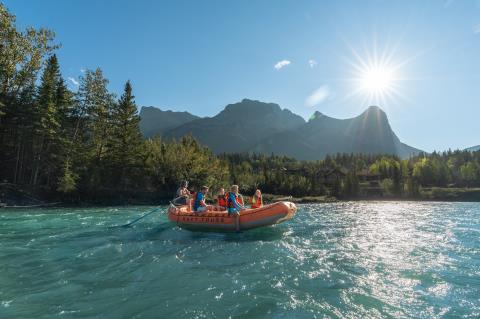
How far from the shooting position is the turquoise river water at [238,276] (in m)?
7.76

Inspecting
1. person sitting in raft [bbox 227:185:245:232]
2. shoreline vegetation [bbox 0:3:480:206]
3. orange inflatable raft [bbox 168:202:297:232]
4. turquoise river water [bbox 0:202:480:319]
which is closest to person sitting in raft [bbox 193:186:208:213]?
orange inflatable raft [bbox 168:202:297:232]

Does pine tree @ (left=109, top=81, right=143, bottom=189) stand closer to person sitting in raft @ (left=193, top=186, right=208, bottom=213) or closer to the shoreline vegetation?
the shoreline vegetation

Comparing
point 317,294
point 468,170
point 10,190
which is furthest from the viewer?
point 468,170

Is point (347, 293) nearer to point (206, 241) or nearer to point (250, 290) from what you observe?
point (250, 290)

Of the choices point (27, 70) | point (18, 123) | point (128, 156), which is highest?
point (27, 70)

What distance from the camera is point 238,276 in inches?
408

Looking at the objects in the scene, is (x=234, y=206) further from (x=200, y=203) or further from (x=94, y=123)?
(x=94, y=123)

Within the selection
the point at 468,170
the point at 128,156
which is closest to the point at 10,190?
the point at 128,156

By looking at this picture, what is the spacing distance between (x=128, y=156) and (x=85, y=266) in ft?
144

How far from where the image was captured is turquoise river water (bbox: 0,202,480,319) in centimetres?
776

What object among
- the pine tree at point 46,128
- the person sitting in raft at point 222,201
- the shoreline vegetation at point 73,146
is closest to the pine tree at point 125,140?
the shoreline vegetation at point 73,146

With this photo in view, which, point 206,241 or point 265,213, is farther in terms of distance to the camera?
point 265,213

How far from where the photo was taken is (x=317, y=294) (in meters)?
8.73

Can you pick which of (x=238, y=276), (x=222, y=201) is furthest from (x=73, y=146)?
(x=238, y=276)
